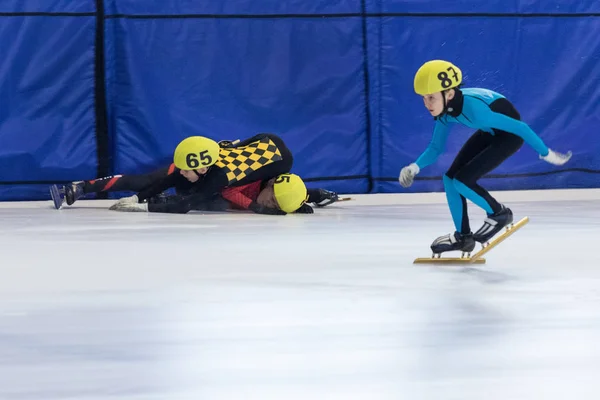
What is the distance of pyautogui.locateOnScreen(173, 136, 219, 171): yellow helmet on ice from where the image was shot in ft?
24.0

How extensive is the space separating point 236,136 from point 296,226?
2740mm

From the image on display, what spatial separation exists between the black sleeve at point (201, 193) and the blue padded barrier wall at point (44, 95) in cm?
171

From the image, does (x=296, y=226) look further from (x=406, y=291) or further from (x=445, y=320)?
(x=445, y=320)

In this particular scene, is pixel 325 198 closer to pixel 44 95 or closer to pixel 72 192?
pixel 72 192

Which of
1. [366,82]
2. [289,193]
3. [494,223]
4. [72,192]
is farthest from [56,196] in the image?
[494,223]

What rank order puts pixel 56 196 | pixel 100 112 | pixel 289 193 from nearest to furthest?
1. pixel 289 193
2. pixel 56 196
3. pixel 100 112

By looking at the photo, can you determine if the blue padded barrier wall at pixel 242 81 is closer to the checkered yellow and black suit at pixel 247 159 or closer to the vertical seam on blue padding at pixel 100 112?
the vertical seam on blue padding at pixel 100 112

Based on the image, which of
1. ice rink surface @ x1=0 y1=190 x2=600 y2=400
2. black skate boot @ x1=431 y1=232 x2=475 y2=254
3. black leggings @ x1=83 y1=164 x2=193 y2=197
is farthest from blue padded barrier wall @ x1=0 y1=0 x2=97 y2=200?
black skate boot @ x1=431 y1=232 x2=475 y2=254

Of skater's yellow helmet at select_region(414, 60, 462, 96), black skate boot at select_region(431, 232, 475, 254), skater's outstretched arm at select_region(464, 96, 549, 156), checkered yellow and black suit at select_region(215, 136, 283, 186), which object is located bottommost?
black skate boot at select_region(431, 232, 475, 254)

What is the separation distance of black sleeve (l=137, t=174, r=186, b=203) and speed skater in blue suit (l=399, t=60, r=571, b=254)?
3091mm

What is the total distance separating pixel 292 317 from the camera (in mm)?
3402

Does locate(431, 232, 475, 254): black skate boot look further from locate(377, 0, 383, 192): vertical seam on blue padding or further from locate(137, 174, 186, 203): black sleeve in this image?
locate(377, 0, 383, 192): vertical seam on blue padding

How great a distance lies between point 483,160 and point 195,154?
2.88 meters

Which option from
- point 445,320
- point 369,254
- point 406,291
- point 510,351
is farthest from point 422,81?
point 510,351
